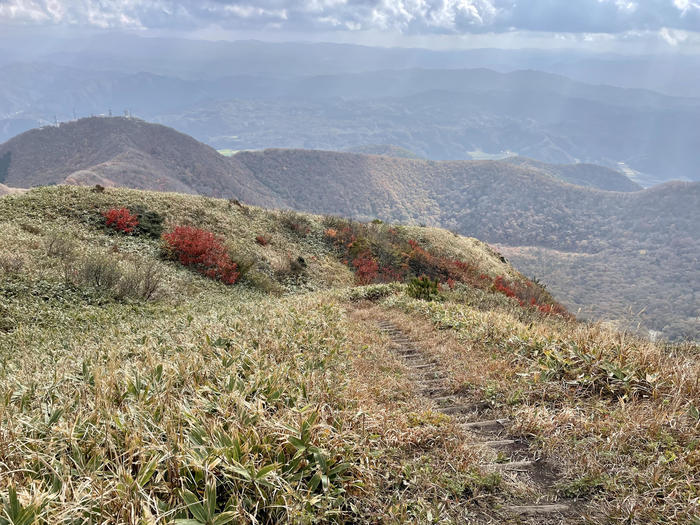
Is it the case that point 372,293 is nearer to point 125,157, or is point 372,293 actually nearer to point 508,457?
point 508,457

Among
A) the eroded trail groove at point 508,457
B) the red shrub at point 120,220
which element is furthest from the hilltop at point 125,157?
the eroded trail groove at point 508,457

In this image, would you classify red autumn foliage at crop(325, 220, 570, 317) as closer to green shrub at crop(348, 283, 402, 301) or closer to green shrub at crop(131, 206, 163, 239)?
green shrub at crop(348, 283, 402, 301)

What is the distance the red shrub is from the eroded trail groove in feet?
72.1

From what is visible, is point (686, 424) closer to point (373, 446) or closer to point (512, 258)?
point (373, 446)

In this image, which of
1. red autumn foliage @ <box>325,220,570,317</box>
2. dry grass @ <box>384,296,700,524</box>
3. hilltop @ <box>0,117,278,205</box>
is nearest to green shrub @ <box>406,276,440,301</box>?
dry grass @ <box>384,296,700,524</box>

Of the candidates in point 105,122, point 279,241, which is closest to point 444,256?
point 279,241

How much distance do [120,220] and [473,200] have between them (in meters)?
192

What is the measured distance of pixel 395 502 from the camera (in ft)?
9.13

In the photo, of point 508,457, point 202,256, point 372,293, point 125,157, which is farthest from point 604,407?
point 125,157

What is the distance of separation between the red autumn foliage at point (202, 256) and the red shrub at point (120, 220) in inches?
90.7

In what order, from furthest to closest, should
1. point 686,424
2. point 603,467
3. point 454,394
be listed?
point 454,394 < point 686,424 < point 603,467

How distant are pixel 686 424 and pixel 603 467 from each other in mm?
1120

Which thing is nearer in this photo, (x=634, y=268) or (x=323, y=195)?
(x=634, y=268)

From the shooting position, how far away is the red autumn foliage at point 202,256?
68.6 ft
